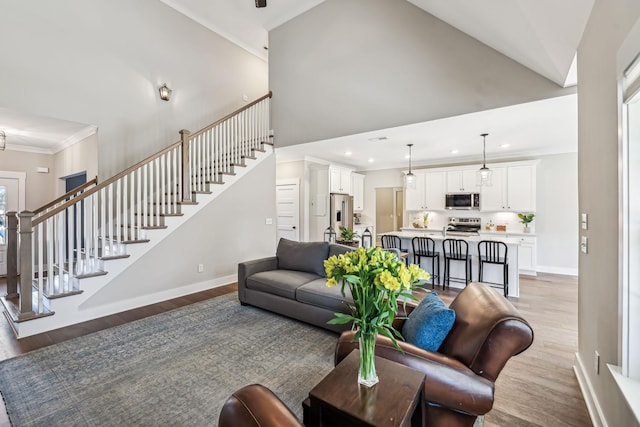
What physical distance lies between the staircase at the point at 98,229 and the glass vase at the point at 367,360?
3633 millimetres

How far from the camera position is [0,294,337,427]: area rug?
1.94 metres

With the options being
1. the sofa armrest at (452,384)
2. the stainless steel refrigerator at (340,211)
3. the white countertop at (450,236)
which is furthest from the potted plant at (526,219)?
the sofa armrest at (452,384)

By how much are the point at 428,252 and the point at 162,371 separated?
171 inches

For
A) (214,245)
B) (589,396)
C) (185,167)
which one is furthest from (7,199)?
(589,396)

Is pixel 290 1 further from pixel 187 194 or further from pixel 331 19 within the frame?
pixel 187 194

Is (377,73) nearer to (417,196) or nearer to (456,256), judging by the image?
(456,256)

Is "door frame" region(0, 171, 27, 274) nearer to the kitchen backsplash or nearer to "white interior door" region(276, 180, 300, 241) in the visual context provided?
"white interior door" region(276, 180, 300, 241)

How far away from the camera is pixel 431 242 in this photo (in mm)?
5129

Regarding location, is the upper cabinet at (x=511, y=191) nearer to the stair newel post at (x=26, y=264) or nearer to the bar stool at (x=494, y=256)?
the bar stool at (x=494, y=256)

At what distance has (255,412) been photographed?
87cm

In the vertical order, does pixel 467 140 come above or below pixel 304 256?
above

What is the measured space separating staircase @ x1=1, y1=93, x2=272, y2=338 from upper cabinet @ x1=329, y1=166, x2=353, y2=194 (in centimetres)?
222

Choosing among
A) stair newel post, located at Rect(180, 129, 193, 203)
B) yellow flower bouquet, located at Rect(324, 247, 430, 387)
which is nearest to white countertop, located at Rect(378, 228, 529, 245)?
stair newel post, located at Rect(180, 129, 193, 203)

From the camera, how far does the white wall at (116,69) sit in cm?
379
